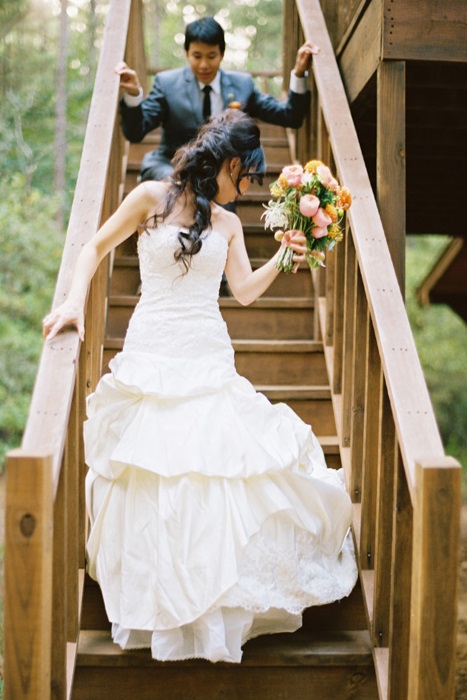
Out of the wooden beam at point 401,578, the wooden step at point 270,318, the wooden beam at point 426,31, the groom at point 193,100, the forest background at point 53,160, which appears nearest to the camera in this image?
the wooden beam at point 401,578

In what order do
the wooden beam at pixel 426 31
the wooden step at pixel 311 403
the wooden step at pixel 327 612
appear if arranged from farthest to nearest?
the wooden step at pixel 311 403
the wooden beam at pixel 426 31
the wooden step at pixel 327 612

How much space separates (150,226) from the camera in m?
2.72

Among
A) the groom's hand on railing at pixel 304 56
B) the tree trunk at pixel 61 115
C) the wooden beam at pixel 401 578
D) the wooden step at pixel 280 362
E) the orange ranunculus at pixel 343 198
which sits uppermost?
the tree trunk at pixel 61 115

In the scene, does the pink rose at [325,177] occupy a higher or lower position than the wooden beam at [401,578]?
higher

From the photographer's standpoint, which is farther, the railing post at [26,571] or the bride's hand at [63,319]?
the bride's hand at [63,319]

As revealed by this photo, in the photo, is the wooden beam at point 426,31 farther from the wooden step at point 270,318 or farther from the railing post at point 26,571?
the railing post at point 26,571

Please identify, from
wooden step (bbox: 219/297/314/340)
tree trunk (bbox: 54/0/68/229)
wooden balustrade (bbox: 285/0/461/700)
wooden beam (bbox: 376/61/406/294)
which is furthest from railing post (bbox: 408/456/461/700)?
tree trunk (bbox: 54/0/68/229)

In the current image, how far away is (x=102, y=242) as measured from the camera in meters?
2.68

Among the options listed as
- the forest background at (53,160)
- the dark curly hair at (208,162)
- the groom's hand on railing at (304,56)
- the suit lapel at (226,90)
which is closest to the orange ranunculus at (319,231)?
the dark curly hair at (208,162)

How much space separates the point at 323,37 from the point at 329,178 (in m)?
1.80

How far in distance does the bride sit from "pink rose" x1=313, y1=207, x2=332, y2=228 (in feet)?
0.25

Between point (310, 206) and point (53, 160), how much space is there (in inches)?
628

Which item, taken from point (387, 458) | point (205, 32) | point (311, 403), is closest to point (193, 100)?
point (205, 32)

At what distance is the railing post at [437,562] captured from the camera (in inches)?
76.8
